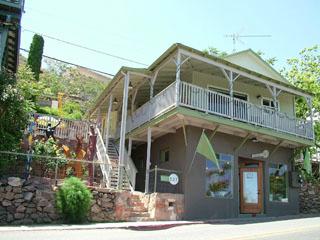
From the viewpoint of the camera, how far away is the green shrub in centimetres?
1265

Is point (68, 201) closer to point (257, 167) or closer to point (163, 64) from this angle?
point (163, 64)

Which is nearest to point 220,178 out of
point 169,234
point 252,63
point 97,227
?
point 169,234

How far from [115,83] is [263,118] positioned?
718 centimetres

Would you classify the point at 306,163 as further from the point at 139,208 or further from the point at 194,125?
the point at 139,208

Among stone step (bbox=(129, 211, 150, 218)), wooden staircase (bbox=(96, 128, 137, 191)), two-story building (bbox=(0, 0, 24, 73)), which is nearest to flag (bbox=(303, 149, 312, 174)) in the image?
wooden staircase (bbox=(96, 128, 137, 191))

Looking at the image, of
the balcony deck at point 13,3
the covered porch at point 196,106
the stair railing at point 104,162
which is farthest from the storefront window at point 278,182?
the balcony deck at point 13,3

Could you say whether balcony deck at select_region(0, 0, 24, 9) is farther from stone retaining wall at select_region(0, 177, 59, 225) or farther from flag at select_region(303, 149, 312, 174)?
flag at select_region(303, 149, 312, 174)

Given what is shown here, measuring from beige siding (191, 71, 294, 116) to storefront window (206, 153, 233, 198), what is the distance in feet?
11.7

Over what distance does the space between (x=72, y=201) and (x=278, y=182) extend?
36.6ft

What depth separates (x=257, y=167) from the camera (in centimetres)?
1889

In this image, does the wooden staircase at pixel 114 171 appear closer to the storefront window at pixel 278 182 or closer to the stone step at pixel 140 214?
the stone step at pixel 140 214

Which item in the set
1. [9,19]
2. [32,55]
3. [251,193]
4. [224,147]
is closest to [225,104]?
[224,147]

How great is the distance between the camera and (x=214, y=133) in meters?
17.0

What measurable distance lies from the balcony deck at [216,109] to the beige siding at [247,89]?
1839mm
